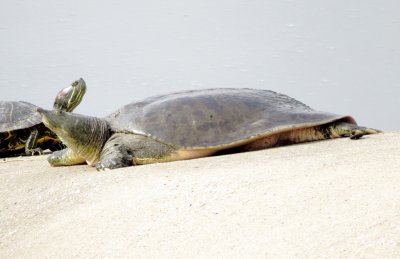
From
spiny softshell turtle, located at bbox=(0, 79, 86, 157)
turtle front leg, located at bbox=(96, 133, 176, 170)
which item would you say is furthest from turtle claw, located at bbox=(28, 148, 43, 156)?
turtle front leg, located at bbox=(96, 133, 176, 170)

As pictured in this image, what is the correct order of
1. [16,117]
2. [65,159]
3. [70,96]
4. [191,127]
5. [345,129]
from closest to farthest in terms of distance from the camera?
[191,127] → [345,129] → [65,159] → [70,96] → [16,117]

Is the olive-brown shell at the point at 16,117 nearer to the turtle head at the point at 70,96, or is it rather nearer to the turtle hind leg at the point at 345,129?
the turtle head at the point at 70,96

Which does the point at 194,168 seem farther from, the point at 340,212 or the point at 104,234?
the point at 340,212

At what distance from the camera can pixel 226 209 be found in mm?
3137

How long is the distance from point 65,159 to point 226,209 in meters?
2.57

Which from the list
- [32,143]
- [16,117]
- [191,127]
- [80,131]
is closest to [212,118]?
[191,127]

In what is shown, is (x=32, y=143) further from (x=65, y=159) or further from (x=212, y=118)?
(x=212, y=118)

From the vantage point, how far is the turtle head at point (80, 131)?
5039 mm

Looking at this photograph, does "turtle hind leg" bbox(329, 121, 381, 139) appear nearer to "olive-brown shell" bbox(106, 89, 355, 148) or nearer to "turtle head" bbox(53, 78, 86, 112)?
"olive-brown shell" bbox(106, 89, 355, 148)

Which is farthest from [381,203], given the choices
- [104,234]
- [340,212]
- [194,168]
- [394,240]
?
[194,168]

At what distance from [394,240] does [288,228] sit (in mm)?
467

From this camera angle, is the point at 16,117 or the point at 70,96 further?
the point at 16,117

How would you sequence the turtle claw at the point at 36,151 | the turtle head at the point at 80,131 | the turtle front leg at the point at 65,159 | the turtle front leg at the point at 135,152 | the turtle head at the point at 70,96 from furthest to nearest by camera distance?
the turtle claw at the point at 36,151 → the turtle head at the point at 70,96 → the turtle front leg at the point at 65,159 → the turtle head at the point at 80,131 → the turtle front leg at the point at 135,152

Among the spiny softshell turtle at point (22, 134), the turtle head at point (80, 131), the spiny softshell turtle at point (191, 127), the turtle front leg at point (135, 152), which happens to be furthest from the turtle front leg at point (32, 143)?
the turtle front leg at point (135, 152)
